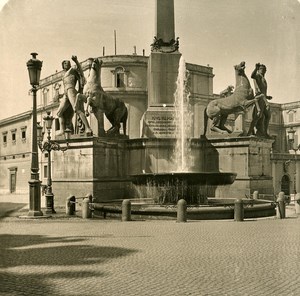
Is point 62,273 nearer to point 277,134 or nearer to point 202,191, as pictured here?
point 202,191

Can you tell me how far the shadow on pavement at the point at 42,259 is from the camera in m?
7.10

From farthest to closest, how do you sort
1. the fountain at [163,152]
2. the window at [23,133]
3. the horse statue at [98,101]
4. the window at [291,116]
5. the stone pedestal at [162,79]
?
the window at [291,116] → the window at [23,133] → the stone pedestal at [162,79] → the horse statue at [98,101] → the fountain at [163,152]

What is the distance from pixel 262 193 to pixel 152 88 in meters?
6.50

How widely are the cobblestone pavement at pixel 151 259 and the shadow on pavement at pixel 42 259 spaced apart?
13 mm

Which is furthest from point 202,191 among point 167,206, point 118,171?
point 118,171

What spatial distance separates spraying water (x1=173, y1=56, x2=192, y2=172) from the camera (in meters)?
21.8

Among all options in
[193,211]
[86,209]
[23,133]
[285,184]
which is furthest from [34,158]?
[23,133]

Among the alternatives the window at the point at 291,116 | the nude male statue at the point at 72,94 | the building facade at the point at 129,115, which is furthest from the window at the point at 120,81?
the nude male statue at the point at 72,94

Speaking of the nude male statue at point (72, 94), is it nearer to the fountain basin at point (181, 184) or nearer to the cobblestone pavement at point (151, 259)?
the fountain basin at point (181, 184)

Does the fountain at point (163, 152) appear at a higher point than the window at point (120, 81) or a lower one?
lower

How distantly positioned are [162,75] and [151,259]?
47.9 ft

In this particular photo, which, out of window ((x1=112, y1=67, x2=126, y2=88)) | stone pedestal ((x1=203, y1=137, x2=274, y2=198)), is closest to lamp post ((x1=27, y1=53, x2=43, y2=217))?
stone pedestal ((x1=203, y1=137, x2=274, y2=198))

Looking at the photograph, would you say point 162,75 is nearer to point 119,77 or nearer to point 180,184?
point 180,184

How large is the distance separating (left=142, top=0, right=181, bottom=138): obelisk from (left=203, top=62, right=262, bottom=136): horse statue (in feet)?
7.92
